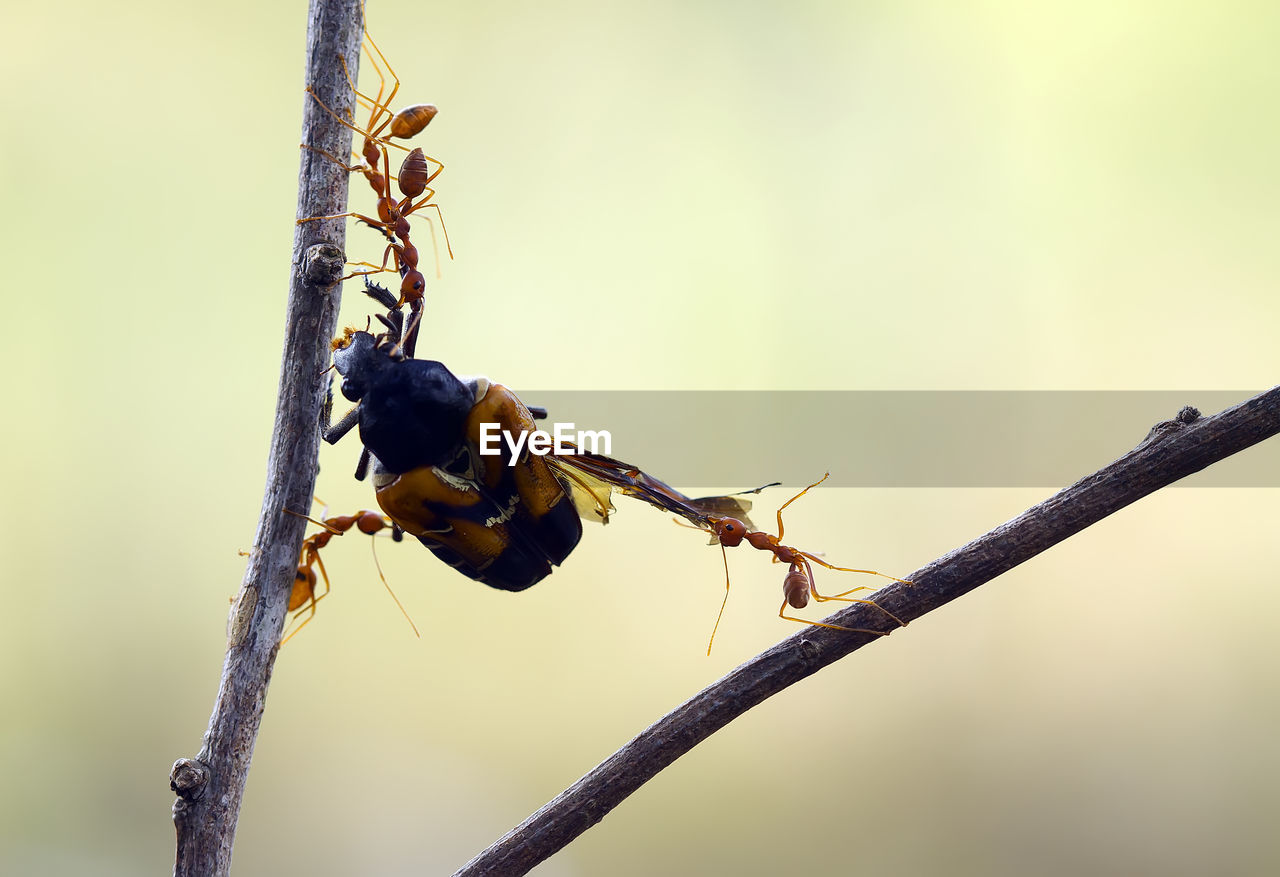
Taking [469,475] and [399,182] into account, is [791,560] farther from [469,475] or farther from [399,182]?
[399,182]

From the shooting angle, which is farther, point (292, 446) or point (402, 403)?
point (292, 446)

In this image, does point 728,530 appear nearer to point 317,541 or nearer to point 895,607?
point 895,607

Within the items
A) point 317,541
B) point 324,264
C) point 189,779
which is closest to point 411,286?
point 324,264

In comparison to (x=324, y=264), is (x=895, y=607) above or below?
below

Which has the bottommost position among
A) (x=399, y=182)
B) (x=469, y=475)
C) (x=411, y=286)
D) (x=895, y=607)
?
(x=895, y=607)

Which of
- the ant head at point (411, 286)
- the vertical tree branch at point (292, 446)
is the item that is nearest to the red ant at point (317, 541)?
the vertical tree branch at point (292, 446)

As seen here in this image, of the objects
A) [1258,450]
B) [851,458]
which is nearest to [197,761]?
[851,458]

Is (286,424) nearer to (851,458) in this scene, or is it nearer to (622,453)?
(622,453)
